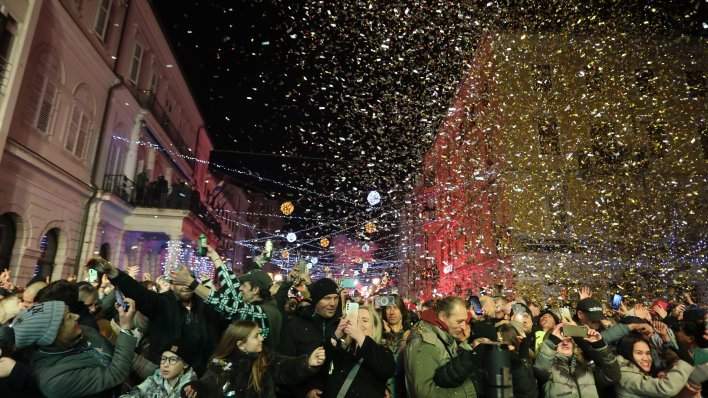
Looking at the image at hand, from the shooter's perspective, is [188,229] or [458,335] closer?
[458,335]

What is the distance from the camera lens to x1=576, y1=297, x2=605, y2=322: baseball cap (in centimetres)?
376

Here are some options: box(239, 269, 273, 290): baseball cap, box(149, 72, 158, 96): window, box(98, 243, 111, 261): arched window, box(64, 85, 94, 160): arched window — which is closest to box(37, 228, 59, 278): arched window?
box(98, 243, 111, 261): arched window

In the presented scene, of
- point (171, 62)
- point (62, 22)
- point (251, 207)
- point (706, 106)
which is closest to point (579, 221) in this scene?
point (706, 106)

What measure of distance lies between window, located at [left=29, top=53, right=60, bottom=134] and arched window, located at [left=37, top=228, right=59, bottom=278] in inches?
130

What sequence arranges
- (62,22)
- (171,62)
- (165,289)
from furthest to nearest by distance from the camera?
(171,62), (62,22), (165,289)

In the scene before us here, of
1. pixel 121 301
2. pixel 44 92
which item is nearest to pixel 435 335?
pixel 121 301

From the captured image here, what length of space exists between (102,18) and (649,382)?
59.9ft

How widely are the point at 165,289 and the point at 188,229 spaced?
15.3 meters

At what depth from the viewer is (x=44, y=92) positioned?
11.3 meters

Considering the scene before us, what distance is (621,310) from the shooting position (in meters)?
6.05

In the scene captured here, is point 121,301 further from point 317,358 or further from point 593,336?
point 593,336

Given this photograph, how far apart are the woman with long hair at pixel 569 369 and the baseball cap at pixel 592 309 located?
15.0 inches

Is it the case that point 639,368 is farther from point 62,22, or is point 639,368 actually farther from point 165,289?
point 62,22

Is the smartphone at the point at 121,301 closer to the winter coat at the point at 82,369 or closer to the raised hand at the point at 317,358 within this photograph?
the winter coat at the point at 82,369
